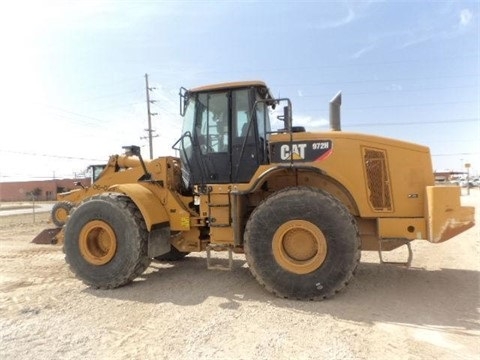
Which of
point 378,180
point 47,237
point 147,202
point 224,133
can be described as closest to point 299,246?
point 378,180

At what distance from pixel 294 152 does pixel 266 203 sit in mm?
875

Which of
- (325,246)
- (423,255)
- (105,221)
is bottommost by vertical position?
(423,255)

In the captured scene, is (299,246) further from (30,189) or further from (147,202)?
(30,189)

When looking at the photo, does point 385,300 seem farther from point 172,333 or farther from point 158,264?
point 158,264

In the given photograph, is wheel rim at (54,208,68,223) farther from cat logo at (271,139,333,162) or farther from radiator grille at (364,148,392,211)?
radiator grille at (364,148,392,211)

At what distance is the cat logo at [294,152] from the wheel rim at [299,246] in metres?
0.97

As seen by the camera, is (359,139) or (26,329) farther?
(359,139)

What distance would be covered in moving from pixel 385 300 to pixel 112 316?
3.54m

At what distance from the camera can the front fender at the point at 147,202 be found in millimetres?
5922

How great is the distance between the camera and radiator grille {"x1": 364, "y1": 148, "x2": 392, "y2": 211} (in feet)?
17.9

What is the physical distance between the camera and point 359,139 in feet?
18.1

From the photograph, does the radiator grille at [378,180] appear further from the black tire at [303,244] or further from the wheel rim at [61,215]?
the wheel rim at [61,215]

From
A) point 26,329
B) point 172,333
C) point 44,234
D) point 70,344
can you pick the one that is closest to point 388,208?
point 172,333

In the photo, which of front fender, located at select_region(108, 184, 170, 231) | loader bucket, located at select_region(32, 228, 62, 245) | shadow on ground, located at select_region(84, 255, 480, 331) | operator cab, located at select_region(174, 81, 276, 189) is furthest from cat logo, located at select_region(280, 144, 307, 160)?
loader bucket, located at select_region(32, 228, 62, 245)
